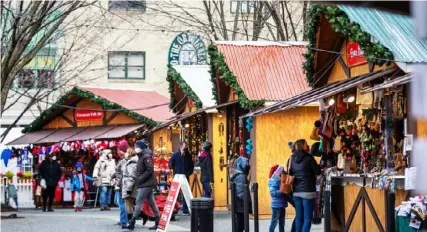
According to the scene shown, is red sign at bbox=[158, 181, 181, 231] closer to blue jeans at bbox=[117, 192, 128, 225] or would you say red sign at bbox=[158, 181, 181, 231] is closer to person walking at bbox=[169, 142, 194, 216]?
blue jeans at bbox=[117, 192, 128, 225]

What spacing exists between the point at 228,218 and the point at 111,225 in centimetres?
298

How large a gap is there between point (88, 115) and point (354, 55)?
19377 mm

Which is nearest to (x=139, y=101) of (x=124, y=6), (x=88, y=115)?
(x=88, y=115)

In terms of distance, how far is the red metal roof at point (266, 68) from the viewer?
2302cm

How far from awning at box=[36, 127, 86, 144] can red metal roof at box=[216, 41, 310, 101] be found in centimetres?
1108

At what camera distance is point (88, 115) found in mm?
34625

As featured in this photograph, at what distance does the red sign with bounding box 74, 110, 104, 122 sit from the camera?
3444 cm

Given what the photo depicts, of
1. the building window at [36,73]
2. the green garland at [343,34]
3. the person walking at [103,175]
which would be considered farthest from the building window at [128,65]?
the green garland at [343,34]

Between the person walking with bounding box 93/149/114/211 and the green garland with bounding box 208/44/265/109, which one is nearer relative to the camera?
the green garland with bounding box 208/44/265/109

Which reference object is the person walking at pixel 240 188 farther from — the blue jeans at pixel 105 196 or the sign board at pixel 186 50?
the sign board at pixel 186 50

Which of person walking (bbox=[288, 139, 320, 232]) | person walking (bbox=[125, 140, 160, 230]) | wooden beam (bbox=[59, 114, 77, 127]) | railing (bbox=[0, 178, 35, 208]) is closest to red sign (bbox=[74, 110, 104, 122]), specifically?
wooden beam (bbox=[59, 114, 77, 127])

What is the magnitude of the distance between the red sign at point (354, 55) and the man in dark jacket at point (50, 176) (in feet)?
49.1

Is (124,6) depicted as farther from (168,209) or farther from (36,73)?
(168,209)

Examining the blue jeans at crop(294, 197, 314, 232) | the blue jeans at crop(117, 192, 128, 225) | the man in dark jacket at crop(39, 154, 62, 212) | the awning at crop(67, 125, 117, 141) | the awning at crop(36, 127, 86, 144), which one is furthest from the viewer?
the awning at crop(36, 127, 86, 144)
